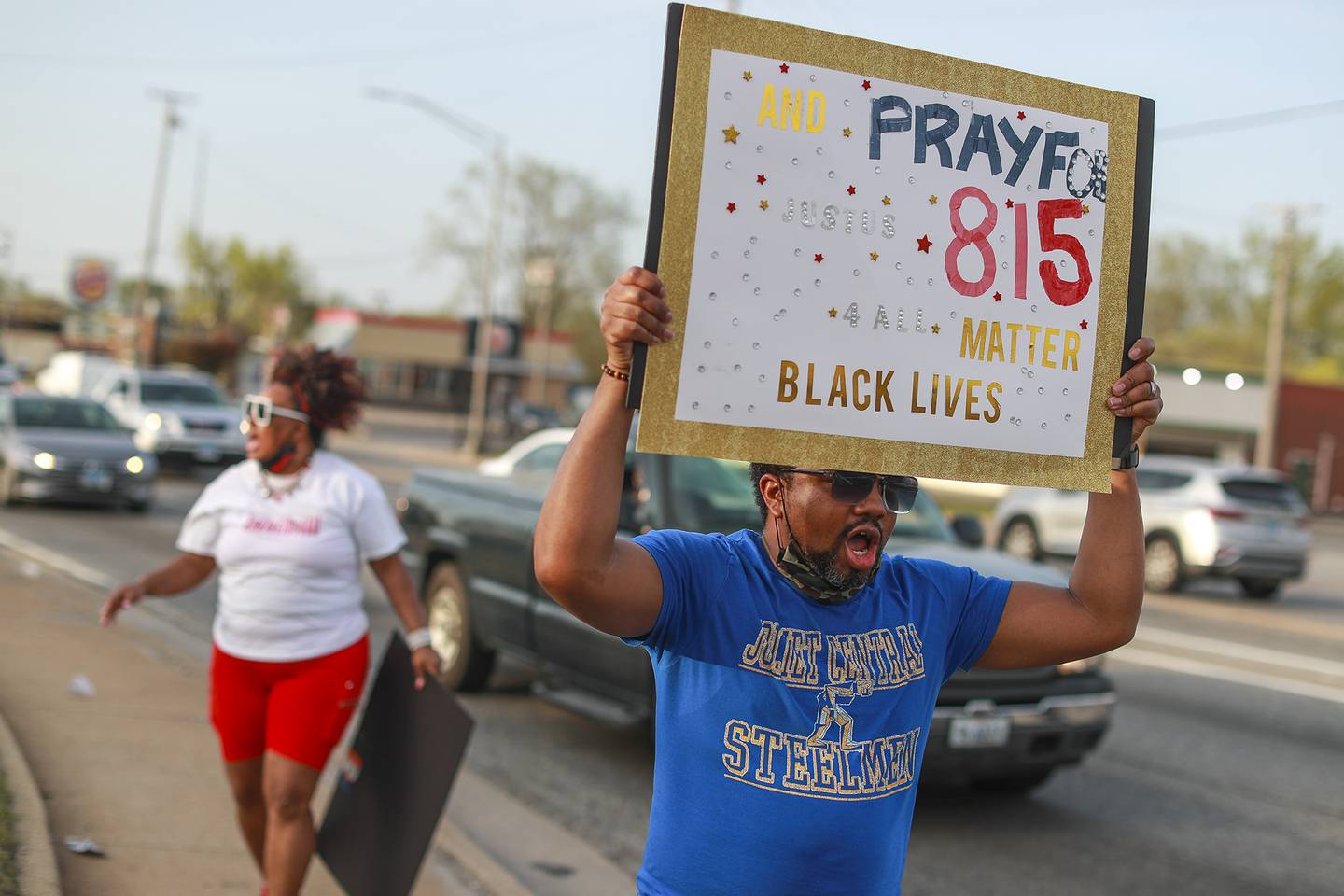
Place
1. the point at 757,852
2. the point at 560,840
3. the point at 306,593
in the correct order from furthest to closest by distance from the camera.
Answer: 1. the point at 560,840
2. the point at 306,593
3. the point at 757,852

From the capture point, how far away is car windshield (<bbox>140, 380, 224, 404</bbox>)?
23781mm

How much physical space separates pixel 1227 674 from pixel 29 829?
9893 mm

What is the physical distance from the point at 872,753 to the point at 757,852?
0.29 metres

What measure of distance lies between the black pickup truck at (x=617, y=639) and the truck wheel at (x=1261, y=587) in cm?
1170

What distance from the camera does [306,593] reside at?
14.4 ft

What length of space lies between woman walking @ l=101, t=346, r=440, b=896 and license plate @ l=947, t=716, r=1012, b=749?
277 cm

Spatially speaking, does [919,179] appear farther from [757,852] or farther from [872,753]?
[757,852]

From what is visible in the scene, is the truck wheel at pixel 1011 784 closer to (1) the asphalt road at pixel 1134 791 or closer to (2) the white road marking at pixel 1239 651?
(1) the asphalt road at pixel 1134 791

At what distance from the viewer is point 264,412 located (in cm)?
455

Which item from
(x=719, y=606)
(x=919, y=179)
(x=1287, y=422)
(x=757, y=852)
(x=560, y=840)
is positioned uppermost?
(x=1287, y=422)

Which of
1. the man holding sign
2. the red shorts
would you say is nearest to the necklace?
the red shorts

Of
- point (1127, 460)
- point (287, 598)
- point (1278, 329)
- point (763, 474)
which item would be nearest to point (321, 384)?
point (287, 598)

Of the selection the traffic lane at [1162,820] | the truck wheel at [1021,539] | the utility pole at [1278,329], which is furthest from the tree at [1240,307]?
the traffic lane at [1162,820]

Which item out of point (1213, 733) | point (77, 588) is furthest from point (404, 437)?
point (1213, 733)
